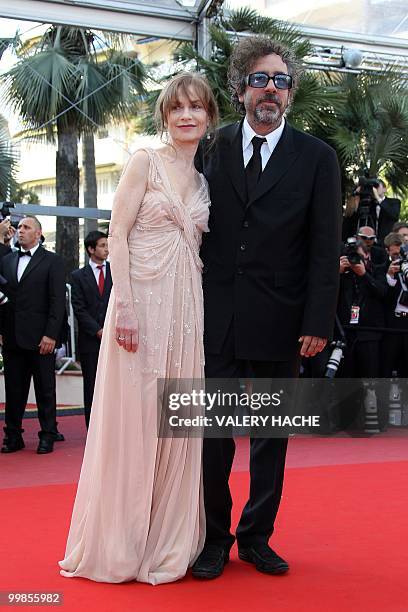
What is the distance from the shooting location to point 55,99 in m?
9.79

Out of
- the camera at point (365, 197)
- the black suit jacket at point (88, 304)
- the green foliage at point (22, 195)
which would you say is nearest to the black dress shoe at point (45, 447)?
the black suit jacket at point (88, 304)

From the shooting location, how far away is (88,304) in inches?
299

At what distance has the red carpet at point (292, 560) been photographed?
296 centimetres

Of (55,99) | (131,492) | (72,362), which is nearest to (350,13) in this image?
(55,99)

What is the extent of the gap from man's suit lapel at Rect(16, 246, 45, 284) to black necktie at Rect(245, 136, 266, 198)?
12.9ft

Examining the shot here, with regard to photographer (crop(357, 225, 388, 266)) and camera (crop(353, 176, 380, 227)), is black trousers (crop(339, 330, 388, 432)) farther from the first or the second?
camera (crop(353, 176, 380, 227))

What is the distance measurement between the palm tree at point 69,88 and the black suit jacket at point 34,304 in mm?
2977

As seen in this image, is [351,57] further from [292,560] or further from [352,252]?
[292,560]

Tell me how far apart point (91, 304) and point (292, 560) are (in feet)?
14.4

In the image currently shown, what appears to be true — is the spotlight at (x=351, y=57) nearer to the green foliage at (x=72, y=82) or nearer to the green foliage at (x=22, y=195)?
the green foliage at (x=72, y=82)

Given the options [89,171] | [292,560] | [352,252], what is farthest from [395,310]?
[292,560]

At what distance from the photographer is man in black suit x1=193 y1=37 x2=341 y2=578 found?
332 cm

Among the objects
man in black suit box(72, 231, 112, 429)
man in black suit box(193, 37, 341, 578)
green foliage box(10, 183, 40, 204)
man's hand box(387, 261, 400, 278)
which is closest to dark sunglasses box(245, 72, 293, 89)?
man in black suit box(193, 37, 341, 578)

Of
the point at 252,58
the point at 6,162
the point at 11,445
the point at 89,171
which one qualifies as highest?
the point at 6,162
